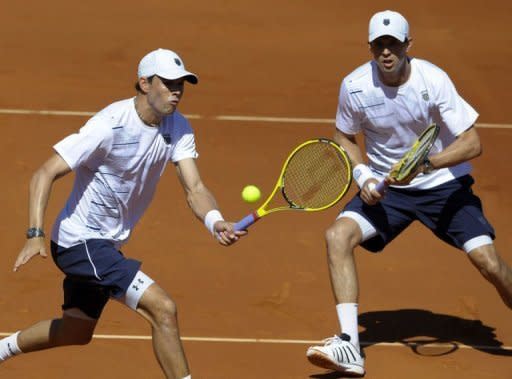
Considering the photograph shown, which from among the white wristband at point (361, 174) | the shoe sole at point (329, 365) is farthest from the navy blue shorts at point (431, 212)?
the shoe sole at point (329, 365)

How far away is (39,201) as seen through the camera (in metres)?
7.39

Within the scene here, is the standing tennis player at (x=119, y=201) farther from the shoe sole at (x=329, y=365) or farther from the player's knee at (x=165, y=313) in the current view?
the shoe sole at (x=329, y=365)

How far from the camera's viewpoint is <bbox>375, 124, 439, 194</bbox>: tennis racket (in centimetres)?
818

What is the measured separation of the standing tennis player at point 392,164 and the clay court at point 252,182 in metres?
0.70

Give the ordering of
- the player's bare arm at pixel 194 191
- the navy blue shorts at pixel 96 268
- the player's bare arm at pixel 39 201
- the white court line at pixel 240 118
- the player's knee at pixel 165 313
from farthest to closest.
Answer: the white court line at pixel 240 118
the player's bare arm at pixel 194 191
the navy blue shorts at pixel 96 268
the player's knee at pixel 165 313
the player's bare arm at pixel 39 201

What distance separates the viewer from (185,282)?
33.5 feet

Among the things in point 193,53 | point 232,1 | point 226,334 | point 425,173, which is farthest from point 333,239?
point 232,1

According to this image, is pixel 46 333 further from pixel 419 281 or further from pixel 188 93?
pixel 188 93

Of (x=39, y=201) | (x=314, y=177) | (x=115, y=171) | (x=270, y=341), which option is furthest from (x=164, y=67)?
(x=270, y=341)

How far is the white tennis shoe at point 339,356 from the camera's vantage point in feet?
26.6

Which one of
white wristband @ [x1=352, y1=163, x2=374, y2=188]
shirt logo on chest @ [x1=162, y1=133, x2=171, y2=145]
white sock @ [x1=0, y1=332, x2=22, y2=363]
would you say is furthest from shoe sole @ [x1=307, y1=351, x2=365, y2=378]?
white sock @ [x1=0, y1=332, x2=22, y2=363]

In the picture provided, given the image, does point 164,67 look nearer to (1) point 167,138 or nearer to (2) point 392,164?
(1) point 167,138

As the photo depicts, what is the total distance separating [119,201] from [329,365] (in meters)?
1.66

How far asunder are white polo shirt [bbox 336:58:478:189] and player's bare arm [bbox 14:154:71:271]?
216cm
